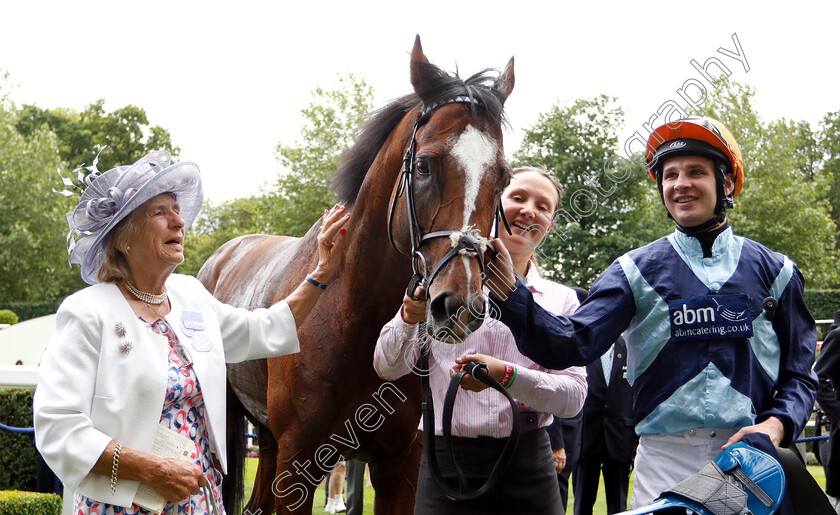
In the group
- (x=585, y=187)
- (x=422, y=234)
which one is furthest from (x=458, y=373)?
(x=585, y=187)

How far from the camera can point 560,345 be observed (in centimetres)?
203

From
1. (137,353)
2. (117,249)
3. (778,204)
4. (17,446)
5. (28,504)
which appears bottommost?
(28,504)

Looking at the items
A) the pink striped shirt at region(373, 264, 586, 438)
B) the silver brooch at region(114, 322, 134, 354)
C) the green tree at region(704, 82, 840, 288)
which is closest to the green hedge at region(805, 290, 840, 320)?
the green tree at region(704, 82, 840, 288)

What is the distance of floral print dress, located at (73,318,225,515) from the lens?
213cm

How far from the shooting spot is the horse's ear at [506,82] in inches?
102

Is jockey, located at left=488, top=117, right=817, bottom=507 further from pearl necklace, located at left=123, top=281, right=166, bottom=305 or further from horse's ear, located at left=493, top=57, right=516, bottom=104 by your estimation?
pearl necklace, located at left=123, top=281, right=166, bottom=305

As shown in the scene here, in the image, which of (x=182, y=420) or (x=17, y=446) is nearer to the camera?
(x=182, y=420)

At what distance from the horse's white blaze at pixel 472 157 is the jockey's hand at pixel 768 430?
961mm

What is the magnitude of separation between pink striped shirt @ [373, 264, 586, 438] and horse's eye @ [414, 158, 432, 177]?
0.50m

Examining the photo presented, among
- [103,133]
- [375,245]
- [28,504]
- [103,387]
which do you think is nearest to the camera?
[103,387]

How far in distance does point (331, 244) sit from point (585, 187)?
1257 cm

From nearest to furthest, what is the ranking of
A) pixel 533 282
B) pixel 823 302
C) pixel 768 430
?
pixel 768 430 → pixel 533 282 → pixel 823 302

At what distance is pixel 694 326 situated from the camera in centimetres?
213

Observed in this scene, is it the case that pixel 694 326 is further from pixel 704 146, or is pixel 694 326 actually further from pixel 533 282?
pixel 533 282
